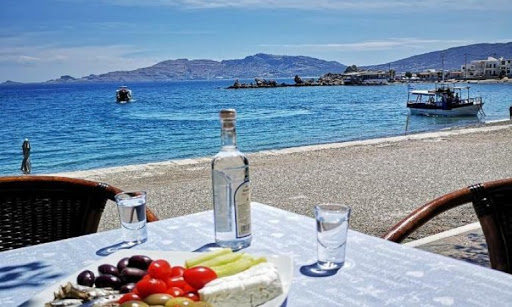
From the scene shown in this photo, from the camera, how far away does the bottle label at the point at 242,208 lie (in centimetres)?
171

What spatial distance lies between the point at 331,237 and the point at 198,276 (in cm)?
54

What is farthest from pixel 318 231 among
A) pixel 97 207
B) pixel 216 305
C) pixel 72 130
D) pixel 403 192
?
pixel 72 130

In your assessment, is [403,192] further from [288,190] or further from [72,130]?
[72,130]

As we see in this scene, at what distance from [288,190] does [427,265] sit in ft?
25.6

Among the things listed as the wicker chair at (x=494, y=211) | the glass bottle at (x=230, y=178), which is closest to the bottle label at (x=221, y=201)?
the glass bottle at (x=230, y=178)

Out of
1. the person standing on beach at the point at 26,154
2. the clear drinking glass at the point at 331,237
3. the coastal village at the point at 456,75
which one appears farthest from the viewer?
the coastal village at the point at 456,75

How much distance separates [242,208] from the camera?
1733 mm

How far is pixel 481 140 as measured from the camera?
16672 mm

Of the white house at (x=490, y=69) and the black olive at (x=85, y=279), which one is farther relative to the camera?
the white house at (x=490, y=69)

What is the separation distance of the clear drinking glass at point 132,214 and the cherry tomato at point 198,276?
0.71 m

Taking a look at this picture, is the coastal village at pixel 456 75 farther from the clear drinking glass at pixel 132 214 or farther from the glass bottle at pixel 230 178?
the glass bottle at pixel 230 178

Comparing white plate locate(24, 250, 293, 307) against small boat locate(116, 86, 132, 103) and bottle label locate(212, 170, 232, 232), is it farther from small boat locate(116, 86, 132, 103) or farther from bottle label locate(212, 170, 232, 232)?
small boat locate(116, 86, 132, 103)

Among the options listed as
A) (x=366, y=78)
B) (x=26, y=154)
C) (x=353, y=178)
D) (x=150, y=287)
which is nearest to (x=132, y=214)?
(x=150, y=287)

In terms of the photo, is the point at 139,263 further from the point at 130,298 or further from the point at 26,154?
the point at 26,154
